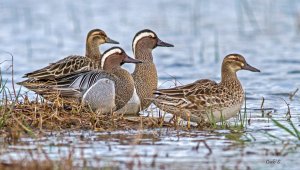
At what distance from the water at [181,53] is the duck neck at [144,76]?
349mm

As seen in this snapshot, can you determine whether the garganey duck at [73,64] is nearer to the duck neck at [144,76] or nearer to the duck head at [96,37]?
the duck head at [96,37]

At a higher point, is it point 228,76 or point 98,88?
point 228,76

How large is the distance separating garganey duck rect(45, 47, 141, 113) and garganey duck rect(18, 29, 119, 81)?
0.37 m

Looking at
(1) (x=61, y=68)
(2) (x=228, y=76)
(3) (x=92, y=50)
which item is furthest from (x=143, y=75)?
(2) (x=228, y=76)

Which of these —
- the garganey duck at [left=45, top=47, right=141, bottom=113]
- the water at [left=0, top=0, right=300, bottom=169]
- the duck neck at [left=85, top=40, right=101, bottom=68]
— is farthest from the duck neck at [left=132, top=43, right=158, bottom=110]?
the duck neck at [left=85, top=40, right=101, bottom=68]

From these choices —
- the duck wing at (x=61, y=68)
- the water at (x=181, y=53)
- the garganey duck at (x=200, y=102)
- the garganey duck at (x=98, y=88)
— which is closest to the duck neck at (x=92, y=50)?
the duck wing at (x=61, y=68)

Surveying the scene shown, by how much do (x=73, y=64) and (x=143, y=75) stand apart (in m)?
0.91

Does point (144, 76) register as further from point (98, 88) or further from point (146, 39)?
point (98, 88)

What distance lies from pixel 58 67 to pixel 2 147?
10.6ft

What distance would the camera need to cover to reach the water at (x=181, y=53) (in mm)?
7996

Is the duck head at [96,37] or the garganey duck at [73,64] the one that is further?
the duck head at [96,37]

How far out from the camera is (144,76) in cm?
1145

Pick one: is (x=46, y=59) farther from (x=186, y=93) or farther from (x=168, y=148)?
(x=168, y=148)

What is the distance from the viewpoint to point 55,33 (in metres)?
19.1
